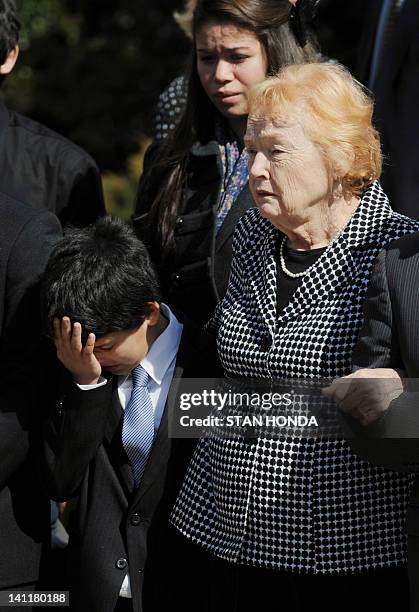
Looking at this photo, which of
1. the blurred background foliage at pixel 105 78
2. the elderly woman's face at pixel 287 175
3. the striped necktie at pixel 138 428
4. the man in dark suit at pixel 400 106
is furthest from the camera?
the blurred background foliage at pixel 105 78

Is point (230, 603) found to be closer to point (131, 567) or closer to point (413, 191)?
point (131, 567)

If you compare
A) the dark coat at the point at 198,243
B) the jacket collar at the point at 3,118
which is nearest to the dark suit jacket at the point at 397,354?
the dark coat at the point at 198,243

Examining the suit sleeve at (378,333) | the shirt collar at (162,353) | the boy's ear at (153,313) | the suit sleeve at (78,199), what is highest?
the suit sleeve at (378,333)

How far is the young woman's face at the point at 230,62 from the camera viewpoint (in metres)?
3.13

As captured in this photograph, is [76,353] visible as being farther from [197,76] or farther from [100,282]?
[197,76]

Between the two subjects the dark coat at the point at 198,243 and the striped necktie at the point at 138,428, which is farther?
the dark coat at the point at 198,243

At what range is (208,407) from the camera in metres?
2.69

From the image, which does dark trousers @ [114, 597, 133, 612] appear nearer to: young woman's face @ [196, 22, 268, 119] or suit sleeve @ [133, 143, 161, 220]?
suit sleeve @ [133, 143, 161, 220]

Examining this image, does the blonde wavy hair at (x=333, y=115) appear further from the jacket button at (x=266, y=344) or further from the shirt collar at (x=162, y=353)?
the shirt collar at (x=162, y=353)

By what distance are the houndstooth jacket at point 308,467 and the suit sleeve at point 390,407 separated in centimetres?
8

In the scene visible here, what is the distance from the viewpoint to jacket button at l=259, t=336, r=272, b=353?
2480mm

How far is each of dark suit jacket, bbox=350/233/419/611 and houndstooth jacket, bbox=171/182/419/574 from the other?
9 cm

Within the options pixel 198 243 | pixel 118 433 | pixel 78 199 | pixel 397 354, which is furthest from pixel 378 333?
pixel 78 199

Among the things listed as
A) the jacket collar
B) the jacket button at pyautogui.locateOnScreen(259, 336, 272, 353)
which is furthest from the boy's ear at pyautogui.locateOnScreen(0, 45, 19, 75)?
the jacket button at pyautogui.locateOnScreen(259, 336, 272, 353)
